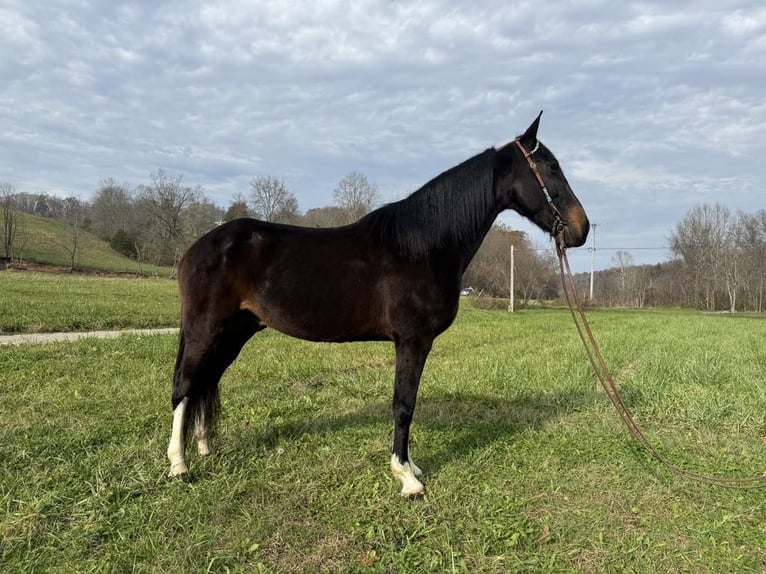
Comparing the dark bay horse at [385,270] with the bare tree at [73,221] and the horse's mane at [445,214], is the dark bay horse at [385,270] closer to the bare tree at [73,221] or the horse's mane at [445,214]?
the horse's mane at [445,214]

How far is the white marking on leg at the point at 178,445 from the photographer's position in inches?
134

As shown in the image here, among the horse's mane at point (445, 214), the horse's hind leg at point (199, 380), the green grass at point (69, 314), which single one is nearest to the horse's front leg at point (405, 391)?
the horse's mane at point (445, 214)

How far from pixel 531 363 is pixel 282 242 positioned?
5.60 metres

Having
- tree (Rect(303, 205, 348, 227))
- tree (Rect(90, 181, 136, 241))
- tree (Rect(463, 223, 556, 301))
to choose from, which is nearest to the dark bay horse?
tree (Rect(463, 223, 556, 301))

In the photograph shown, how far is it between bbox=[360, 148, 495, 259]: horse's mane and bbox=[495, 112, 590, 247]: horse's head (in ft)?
0.44

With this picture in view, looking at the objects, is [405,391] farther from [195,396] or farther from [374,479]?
[195,396]

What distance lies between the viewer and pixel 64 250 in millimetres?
49062

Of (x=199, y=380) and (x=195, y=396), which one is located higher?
(x=199, y=380)

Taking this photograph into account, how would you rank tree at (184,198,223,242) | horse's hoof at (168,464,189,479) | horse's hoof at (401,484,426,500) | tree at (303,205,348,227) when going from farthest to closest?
tree at (184,198,223,242) < tree at (303,205,348,227) < horse's hoof at (168,464,189,479) < horse's hoof at (401,484,426,500)

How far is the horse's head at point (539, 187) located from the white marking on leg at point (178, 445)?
9.63 feet

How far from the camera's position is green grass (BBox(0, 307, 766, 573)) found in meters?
2.54

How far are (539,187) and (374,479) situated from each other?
2469mm

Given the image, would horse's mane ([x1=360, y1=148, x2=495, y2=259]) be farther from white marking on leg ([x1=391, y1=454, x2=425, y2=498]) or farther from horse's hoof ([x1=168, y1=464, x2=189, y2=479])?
horse's hoof ([x1=168, y1=464, x2=189, y2=479])

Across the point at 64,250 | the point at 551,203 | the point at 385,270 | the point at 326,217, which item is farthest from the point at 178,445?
the point at 64,250
